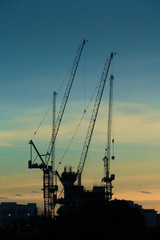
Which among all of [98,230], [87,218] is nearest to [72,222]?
[87,218]

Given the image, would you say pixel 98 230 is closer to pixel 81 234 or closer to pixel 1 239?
pixel 81 234

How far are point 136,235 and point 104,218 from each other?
18767 mm

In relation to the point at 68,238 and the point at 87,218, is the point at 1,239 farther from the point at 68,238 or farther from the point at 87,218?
the point at 87,218

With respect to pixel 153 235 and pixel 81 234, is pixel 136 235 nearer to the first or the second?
pixel 153 235

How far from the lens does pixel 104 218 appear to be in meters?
198

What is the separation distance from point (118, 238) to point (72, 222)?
36.1 m

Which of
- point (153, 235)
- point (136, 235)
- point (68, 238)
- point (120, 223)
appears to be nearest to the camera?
point (68, 238)

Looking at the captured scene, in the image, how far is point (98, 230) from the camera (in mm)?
159625

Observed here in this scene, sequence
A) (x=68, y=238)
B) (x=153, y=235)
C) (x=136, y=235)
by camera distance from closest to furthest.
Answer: (x=68, y=238) < (x=153, y=235) < (x=136, y=235)

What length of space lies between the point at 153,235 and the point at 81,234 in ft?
82.6

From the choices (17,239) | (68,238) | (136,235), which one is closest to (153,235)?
(136,235)

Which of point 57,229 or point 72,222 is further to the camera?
point 72,222

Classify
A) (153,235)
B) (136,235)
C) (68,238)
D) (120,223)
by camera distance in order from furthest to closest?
(120,223) → (136,235) → (153,235) → (68,238)

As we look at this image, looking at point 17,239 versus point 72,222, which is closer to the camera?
point 17,239
